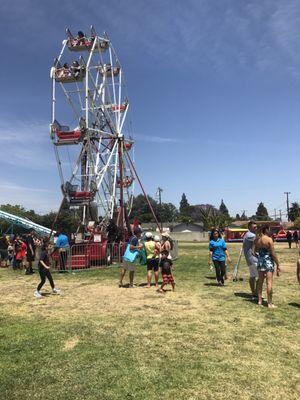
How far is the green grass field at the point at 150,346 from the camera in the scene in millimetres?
4750

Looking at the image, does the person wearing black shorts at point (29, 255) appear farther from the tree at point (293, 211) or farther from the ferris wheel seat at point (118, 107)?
the tree at point (293, 211)

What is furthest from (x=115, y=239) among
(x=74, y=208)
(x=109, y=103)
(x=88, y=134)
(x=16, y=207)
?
(x=16, y=207)

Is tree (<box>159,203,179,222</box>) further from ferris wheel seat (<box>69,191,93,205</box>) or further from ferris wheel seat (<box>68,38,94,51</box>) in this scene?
ferris wheel seat (<box>69,191,93,205</box>)

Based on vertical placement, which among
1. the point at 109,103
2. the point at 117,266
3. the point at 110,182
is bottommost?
the point at 117,266

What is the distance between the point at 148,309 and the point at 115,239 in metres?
12.6

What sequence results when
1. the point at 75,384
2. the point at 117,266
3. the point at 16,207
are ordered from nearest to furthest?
the point at 75,384 → the point at 117,266 → the point at 16,207

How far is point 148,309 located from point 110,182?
18691 mm

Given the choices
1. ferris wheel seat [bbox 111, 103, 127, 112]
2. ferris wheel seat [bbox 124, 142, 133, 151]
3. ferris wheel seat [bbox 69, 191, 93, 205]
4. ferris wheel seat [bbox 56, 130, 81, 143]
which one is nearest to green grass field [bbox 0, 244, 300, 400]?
ferris wheel seat [bbox 69, 191, 93, 205]

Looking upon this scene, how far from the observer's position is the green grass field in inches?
187

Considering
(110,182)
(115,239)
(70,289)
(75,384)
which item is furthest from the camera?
(110,182)

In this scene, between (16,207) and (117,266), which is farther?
(16,207)

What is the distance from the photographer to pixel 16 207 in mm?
105375

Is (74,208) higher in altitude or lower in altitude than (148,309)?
higher

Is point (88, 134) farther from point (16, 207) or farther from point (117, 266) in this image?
point (16, 207)
